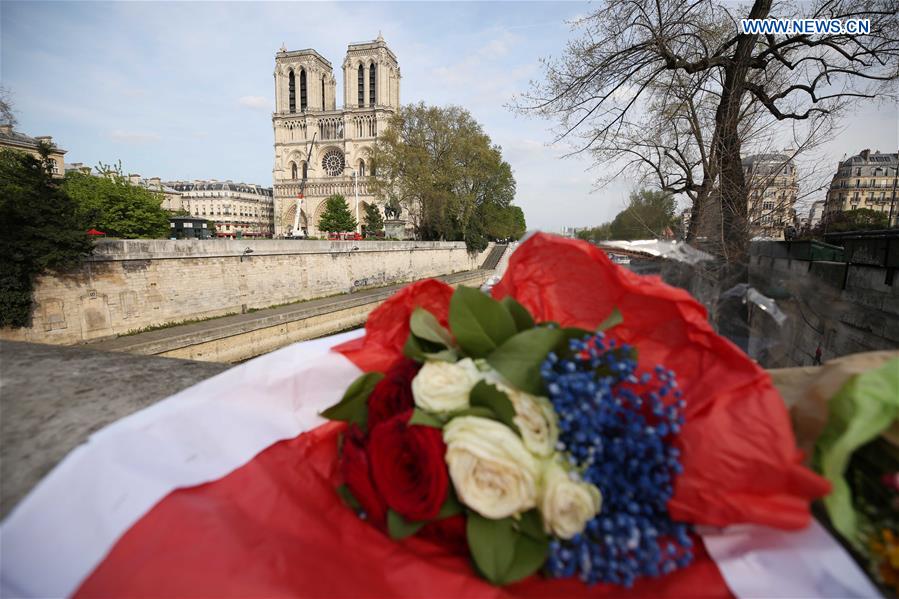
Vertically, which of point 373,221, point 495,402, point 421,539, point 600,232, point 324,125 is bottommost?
point 421,539

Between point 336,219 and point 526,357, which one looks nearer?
point 526,357

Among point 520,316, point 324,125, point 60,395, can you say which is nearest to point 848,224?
point 520,316

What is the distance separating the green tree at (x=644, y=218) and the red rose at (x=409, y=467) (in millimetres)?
2689

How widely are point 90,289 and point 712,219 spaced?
16.2 m

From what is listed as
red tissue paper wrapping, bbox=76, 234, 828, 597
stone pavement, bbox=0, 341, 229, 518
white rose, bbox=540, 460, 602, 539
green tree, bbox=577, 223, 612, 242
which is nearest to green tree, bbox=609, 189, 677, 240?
green tree, bbox=577, 223, 612, 242

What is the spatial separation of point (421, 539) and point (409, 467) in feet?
0.57

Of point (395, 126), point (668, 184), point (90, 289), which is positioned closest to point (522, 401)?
point (668, 184)

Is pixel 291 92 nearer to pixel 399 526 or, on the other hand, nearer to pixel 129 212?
pixel 129 212

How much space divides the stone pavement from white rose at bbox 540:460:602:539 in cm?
111

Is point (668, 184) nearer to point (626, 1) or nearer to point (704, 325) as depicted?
point (626, 1)

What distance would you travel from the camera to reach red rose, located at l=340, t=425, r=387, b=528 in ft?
3.03

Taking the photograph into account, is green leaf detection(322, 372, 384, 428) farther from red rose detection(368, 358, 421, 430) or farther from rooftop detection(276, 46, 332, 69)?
rooftop detection(276, 46, 332, 69)

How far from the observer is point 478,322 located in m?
1.07

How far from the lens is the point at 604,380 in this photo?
884 mm
